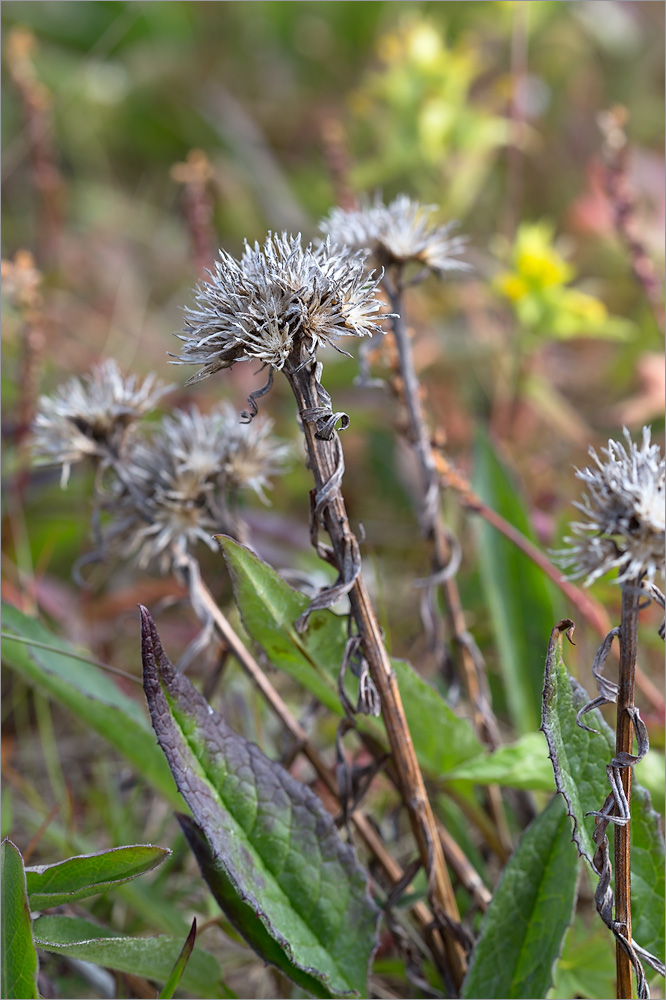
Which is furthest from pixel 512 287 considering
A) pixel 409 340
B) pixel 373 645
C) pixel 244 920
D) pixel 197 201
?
pixel 244 920

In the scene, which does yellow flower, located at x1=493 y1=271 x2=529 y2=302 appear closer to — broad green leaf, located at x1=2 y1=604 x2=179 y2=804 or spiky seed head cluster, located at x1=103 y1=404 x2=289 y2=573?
spiky seed head cluster, located at x1=103 y1=404 x2=289 y2=573

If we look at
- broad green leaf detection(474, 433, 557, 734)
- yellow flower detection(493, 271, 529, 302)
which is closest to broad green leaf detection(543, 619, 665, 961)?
broad green leaf detection(474, 433, 557, 734)

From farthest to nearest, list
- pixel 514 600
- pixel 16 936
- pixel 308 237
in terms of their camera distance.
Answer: pixel 308 237
pixel 514 600
pixel 16 936

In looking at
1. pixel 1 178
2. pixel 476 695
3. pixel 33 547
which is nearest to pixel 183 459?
pixel 476 695

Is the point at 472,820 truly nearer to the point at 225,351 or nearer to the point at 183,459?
the point at 183,459

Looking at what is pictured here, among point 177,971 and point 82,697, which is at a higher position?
point 82,697

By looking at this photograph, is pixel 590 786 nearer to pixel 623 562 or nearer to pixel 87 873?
pixel 623 562
